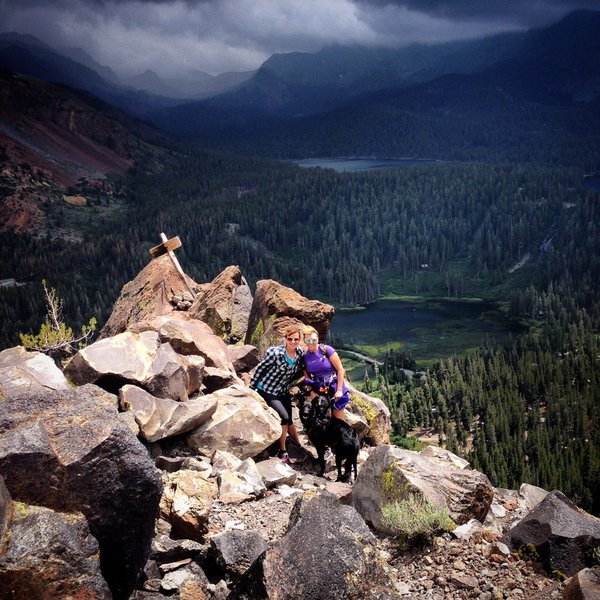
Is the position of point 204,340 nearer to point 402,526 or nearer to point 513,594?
point 402,526

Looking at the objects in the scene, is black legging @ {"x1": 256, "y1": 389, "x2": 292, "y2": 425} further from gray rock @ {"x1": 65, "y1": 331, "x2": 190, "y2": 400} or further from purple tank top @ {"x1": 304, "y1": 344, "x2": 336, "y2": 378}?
gray rock @ {"x1": 65, "y1": 331, "x2": 190, "y2": 400}

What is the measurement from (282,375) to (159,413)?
3.88m

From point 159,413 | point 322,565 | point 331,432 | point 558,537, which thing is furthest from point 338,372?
point 322,565

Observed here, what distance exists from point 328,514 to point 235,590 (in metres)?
1.98

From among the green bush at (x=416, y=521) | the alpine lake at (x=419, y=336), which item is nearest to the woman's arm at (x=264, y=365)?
the green bush at (x=416, y=521)

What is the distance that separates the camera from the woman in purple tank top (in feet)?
51.4

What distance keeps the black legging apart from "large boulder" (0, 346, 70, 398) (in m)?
5.62

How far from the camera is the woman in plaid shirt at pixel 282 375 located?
54.0ft

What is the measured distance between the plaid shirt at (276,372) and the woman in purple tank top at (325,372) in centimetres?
91

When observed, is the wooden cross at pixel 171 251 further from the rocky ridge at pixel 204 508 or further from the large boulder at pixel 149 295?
the rocky ridge at pixel 204 508

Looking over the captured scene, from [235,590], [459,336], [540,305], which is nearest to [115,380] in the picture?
[235,590]

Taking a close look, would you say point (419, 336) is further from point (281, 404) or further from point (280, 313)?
point (281, 404)

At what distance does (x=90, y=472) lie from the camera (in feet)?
29.9

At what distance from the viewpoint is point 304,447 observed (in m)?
18.3
